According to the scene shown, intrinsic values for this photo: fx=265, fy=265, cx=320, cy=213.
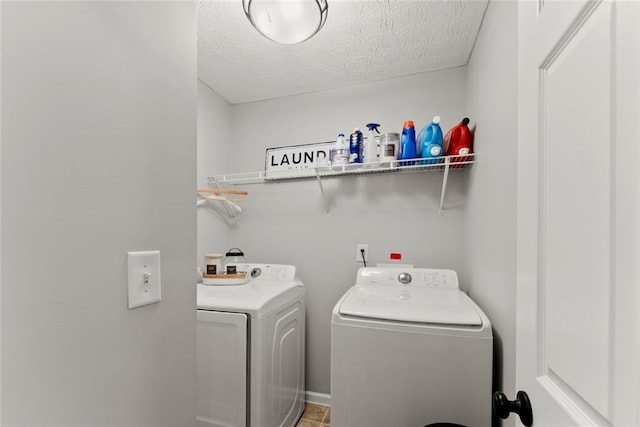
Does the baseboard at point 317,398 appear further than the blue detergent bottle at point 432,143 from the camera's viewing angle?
Yes

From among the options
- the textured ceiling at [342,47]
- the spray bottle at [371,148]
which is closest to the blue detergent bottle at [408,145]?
the spray bottle at [371,148]

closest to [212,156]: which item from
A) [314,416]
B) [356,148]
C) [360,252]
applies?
[356,148]

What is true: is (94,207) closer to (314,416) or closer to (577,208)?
(577,208)

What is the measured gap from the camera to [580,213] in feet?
Result: 1.39

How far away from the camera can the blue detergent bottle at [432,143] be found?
1640 mm

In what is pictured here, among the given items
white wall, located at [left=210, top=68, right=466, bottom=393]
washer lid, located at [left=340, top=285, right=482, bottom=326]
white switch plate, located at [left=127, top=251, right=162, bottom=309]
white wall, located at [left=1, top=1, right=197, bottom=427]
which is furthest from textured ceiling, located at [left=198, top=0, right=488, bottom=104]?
washer lid, located at [left=340, top=285, right=482, bottom=326]

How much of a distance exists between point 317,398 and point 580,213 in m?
2.20

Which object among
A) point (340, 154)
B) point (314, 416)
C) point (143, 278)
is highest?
point (340, 154)

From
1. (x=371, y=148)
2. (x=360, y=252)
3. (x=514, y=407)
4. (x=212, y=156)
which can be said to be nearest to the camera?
(x=514, y=407)

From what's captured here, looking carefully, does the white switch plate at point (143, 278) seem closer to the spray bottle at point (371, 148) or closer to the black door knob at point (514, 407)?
the black door knob at point (514, 407)

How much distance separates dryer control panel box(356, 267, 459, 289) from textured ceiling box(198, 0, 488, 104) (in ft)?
4.70

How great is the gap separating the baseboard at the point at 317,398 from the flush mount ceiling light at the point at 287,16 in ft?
7.74

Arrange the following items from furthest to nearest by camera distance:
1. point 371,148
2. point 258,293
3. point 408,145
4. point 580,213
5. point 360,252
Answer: point 360,252 → point 371,148 → point 408,145 → point 258,293 → point 580,213

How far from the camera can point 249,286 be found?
1794 millimetres
